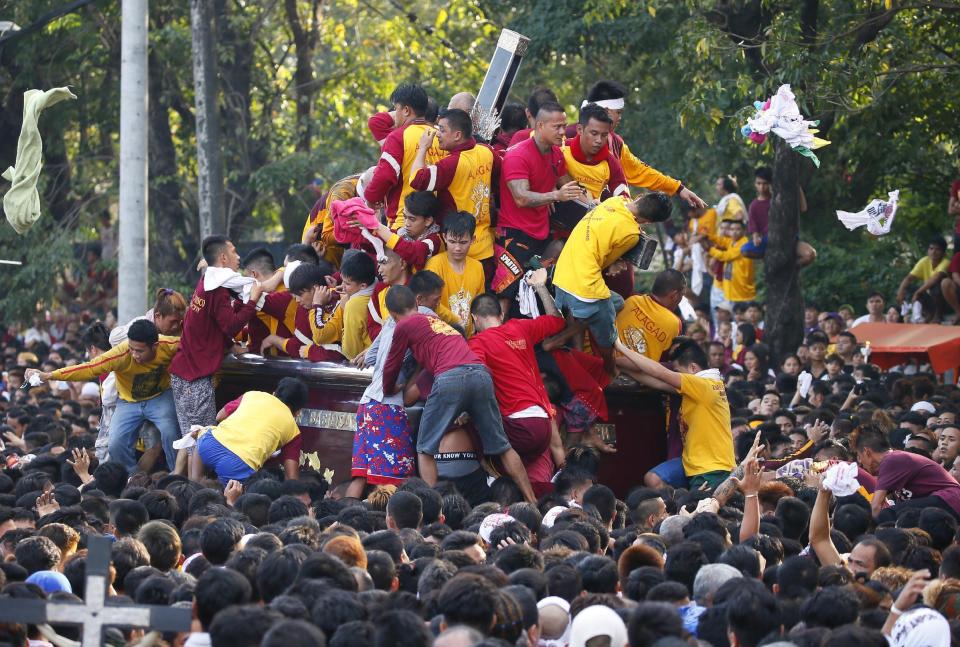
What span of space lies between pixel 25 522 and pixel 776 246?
993cm

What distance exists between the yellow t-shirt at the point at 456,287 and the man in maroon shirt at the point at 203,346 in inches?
56.8

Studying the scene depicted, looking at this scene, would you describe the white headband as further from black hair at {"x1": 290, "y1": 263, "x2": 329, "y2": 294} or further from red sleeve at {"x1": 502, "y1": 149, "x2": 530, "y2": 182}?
black hair at {"x1": 290, "y1": 263, "x2": 329, "y2": 294}

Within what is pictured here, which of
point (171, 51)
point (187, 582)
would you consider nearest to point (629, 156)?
point (187, 582)

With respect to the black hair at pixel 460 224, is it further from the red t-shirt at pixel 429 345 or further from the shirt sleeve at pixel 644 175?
the shirt sleeve at pixel 644 175

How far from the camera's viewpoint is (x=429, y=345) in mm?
10211

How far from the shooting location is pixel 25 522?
868cm

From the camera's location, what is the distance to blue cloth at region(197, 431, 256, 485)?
10.5 metres

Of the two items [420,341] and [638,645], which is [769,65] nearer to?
[420,341]

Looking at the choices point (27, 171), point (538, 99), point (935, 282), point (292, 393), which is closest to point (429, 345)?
point (292, 393)

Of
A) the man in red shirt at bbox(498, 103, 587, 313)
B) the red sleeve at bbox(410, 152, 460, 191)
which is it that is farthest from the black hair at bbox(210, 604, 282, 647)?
the red sleeve at bbox(410, 152, 460, 191)

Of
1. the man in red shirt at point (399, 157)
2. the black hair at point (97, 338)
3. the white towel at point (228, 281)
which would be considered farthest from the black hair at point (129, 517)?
the black hair at point (97, 338)

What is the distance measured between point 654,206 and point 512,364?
1451 millimetres

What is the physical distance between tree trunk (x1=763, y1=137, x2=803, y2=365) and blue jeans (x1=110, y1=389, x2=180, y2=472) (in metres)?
7.34

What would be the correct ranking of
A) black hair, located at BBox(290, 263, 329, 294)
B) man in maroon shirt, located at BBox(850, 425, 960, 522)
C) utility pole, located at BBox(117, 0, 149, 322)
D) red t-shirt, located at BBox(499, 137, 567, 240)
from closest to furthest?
man in maroon shirt, located at BBox(850, 425, 960, 522) < red t-shirt, located at BBox(499, 137, 567, 240) < black hair, located at BBox(290, 263, 329, 294) < utility pole, located at BBox(117, 0, 149, 322)
